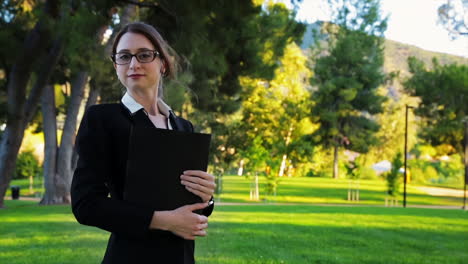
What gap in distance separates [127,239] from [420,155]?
70.7 meters

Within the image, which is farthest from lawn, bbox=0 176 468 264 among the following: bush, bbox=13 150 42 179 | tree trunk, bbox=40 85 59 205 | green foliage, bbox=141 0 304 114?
bush, bbox=13 150 42 179

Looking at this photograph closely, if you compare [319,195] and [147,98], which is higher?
[147,98]

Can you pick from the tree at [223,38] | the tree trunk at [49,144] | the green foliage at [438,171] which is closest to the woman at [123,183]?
the tree at [223,38]

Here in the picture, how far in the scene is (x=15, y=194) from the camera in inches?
992

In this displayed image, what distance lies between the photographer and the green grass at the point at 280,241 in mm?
7184

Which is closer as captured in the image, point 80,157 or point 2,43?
point 80,157

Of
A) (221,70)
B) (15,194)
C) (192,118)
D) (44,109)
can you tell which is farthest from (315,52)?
(221,70)

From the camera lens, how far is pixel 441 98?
1455 inches

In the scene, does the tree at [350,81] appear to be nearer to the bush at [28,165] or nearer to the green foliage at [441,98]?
the green foliage at [441,98]

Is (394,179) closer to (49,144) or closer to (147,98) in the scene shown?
(49,144)

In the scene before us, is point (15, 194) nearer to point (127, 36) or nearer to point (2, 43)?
point (2, 43)

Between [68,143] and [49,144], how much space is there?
66 centimetres

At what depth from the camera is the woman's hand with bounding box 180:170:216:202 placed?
1.66m

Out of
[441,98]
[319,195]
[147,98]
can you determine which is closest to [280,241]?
[147,98]
